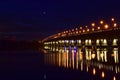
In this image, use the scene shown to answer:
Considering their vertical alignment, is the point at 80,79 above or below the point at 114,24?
below

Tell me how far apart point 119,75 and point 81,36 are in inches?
2449

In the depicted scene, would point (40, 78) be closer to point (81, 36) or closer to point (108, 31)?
point (108, 31)

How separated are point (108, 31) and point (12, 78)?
40010mm

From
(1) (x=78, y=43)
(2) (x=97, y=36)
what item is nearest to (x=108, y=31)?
(2) (x=97, y=36)

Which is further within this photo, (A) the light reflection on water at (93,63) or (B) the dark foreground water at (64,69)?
(A) the light reflection on water at (93,63)

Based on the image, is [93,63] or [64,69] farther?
[93,63]

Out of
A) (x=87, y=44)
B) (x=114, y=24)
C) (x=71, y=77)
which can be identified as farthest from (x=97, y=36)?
(x=71, y=77)

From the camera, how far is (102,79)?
3650cm

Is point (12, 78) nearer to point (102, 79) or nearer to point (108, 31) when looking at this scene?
point (102, 79)

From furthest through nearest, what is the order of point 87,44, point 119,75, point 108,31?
1. point 87,44
2. point 108,31
3. point 119,75

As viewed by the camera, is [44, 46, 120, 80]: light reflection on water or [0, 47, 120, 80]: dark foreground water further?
[44, 46, 120, 80]: light reflection on water

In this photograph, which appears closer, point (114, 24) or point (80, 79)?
point (80, 79)

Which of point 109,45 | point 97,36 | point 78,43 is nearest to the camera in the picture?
point 97,36

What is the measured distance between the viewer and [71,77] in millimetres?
39750
